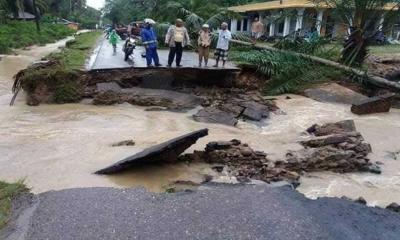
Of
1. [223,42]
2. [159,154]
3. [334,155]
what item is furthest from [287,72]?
[159,154]

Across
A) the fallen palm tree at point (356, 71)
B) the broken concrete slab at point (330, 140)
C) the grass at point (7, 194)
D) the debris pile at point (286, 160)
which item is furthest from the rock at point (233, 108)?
the grass at point (7, 194)

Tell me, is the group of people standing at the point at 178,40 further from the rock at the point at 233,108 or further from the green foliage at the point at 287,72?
the rock at the point at 233,108

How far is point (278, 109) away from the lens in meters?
13.3

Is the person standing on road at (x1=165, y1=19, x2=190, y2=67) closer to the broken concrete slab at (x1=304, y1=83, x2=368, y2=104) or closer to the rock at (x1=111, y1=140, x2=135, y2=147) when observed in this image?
the broken concrete slab at (x1=304, y1=83, x2=368, y2=104)

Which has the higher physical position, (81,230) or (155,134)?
(81,230)

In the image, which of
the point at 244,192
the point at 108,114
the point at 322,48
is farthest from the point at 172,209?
the point at 322,48

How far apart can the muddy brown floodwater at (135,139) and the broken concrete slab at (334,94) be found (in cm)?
43

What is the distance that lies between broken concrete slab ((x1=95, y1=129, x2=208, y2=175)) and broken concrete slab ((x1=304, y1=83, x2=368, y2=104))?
294 inches

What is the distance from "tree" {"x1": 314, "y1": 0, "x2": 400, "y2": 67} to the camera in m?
15.9

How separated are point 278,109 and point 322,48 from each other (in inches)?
215

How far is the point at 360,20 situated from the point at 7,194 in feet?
44.7

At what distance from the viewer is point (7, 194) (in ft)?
20.1

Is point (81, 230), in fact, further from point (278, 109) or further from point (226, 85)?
point (226, 85)

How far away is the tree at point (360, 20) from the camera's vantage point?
52.3ft
